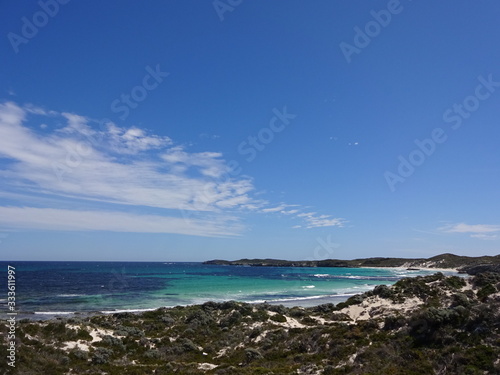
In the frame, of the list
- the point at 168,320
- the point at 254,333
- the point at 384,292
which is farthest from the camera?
the point at 384,292

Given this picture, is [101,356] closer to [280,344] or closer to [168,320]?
[168,320]

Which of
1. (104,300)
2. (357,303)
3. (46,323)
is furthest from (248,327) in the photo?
(104,300)

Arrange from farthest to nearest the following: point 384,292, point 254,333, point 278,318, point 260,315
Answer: point 384,292 < point 260,315 < point 278,318 < point 254,333

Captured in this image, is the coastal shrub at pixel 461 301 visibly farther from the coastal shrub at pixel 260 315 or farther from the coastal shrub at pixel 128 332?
the coastal shrub at pixel 128 332

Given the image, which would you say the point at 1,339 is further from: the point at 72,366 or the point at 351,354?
the point at 351,354

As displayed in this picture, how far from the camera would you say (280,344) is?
2112cm

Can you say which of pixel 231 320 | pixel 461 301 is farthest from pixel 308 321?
pixel 461 301

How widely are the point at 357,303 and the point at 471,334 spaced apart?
1479 cm

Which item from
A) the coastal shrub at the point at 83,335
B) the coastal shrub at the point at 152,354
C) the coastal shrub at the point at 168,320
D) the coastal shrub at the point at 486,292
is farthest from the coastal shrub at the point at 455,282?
the coastal shrub at the point at 83,335

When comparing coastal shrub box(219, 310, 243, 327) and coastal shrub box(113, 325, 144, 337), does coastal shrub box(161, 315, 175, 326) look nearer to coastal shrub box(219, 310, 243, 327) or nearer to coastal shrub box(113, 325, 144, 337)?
coastal shrub box(113, 325, 144, 337)

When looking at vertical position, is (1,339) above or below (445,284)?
below

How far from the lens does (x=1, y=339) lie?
1798 cm

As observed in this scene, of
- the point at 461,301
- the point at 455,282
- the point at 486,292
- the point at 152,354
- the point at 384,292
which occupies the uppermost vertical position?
the point at 455,282

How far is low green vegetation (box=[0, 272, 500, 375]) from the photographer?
52.5 feet
